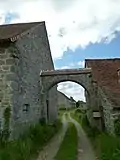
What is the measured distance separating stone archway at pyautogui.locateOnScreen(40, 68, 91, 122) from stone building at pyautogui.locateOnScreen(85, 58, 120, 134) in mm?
432

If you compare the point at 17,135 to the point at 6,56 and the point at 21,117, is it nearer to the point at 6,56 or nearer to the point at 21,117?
the point at 21,117

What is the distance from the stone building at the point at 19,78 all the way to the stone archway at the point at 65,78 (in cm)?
152

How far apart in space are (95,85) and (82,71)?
4.35 ft

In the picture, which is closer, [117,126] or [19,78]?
[117,126]

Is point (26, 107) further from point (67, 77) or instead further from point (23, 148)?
point (67, 77)

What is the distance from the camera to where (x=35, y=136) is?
12680 mm

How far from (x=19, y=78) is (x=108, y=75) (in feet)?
22.5

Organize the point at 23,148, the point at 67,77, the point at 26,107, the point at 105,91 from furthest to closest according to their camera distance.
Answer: the point at 67,77
the point at 105,91
the point at 26,107
the point at 23,148

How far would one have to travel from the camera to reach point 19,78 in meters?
12.2

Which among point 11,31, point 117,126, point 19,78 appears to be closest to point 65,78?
point 11,31

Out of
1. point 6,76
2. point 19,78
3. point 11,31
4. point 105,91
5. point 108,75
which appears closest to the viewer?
point 6,76

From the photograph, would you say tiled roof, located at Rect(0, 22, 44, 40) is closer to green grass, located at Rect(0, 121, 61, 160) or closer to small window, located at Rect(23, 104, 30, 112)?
small window, located at Rect(23, 104, 30, 112)

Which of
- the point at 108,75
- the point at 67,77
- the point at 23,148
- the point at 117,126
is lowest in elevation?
the point at 23,148

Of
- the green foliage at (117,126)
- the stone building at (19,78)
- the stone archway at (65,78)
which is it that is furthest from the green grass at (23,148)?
the stone archway at (65,78)
